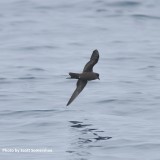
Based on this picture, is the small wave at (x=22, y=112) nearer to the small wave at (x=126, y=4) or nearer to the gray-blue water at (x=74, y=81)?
the gray-blue water at (x=74, y=81)

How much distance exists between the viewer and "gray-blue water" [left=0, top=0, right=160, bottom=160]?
16609 millimetres

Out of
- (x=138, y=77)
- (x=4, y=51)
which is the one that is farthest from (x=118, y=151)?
(x=4, y=51)

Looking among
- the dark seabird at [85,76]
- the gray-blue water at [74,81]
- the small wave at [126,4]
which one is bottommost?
the gray-blue water at [74,81]

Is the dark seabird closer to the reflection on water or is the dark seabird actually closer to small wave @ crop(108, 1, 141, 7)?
the reflection on water

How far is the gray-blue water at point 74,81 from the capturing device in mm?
16609

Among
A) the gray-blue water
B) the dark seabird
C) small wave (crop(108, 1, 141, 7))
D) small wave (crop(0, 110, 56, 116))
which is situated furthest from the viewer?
small wave (crop(108, 1, 141, 7))

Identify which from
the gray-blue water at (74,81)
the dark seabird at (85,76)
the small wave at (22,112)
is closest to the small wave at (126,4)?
the gray-blue water at (74,81)

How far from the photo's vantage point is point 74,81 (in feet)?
73.0

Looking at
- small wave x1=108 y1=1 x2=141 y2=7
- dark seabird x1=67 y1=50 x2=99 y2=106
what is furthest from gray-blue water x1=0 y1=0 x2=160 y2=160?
dark seabird x1=67 y1=50 x2=99 y2=106

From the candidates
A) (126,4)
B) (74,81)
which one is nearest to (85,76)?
(74,81)

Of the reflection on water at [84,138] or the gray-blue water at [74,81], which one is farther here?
the gray-blue water at [74,81]

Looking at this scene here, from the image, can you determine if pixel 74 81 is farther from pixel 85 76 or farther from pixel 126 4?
pixel 126 4

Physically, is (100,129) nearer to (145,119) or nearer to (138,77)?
(145,119)

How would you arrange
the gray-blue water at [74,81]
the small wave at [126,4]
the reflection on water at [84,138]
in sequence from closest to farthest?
the reflection on water at [84,138] < the gray-blue water at [74,81] < the small wave at [126,4]
